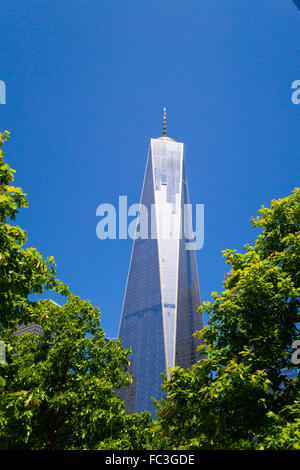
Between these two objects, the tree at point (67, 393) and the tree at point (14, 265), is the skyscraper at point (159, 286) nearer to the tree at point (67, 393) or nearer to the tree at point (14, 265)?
the tree at point (67, 393)

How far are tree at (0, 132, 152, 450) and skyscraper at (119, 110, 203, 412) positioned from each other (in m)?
141

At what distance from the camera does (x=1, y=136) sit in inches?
445

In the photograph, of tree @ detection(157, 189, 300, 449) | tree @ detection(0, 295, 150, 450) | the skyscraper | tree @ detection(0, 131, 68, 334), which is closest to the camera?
tree @ detection(0, 131, 68, 334)

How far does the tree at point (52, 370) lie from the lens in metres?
9.99

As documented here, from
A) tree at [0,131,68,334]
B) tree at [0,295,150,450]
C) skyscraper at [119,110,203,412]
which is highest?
skyscraper at [119,110,203,412]

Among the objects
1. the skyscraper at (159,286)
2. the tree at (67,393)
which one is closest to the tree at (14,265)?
the tree at (67,393)

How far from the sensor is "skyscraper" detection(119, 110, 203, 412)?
6206 inches

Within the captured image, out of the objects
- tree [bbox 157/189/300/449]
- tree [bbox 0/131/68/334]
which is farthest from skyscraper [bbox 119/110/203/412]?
tree [bbox 0/131/68/334]

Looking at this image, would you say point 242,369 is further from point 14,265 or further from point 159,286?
point 159,286

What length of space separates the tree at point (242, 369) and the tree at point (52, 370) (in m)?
2.79

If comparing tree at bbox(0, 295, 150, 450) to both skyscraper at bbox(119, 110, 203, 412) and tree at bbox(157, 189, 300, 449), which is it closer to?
tree at bbox(157, 189, 300, 449)

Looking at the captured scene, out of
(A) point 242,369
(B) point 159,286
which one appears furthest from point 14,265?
(B) point 159,286

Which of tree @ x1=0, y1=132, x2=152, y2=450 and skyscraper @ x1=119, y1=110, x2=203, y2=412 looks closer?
tree @ x1=0, y1=132, x2=152, y2=450
